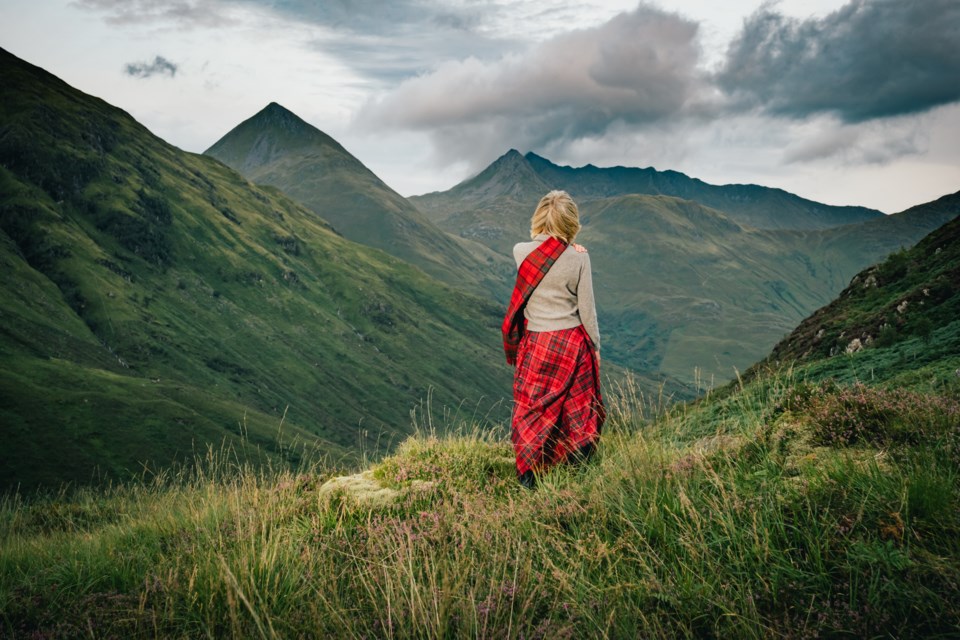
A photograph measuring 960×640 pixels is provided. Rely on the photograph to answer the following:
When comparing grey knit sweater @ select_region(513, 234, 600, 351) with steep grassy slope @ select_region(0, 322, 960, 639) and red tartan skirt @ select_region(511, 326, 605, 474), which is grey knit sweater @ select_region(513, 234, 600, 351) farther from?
steep grassy slope @ select_region(0, 322, 960, 639)

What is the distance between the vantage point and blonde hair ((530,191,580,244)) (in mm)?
7082

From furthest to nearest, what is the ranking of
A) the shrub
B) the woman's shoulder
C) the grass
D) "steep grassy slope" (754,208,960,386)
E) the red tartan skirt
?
1. "steep grassy slope" (754,208,960,386)
2. the woman's shoulder
3. the red tartan skirt
4. the shrub
5. the grass

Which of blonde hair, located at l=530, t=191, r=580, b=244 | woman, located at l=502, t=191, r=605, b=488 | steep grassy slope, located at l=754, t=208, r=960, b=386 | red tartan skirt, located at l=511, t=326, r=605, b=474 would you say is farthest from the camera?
steep grassy slope, located at l=754, t=208, r=960, b=386

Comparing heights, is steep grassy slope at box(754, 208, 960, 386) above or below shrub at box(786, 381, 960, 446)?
above

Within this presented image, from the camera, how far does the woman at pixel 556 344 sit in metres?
6.87

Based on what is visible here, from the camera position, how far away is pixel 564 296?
7219 mm

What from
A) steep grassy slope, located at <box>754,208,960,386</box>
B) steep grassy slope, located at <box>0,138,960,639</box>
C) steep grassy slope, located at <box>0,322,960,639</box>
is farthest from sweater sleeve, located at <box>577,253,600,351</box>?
steep grassy slope, located at <box>754,208,960,386</box>

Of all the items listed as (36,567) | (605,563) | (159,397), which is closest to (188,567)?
(36,567)

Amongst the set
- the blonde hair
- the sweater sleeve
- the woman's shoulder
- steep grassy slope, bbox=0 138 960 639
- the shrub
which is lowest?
steep grassy slope, bbox=0 138 960 639

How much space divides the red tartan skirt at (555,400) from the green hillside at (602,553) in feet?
1.63

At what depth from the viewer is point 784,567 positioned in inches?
132

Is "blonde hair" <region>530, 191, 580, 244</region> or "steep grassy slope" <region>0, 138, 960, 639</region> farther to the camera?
"blonde hair" <region>530, 191, 580, 244</region>

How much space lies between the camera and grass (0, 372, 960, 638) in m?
3.17

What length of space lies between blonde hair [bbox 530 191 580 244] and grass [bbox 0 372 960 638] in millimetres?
2691
